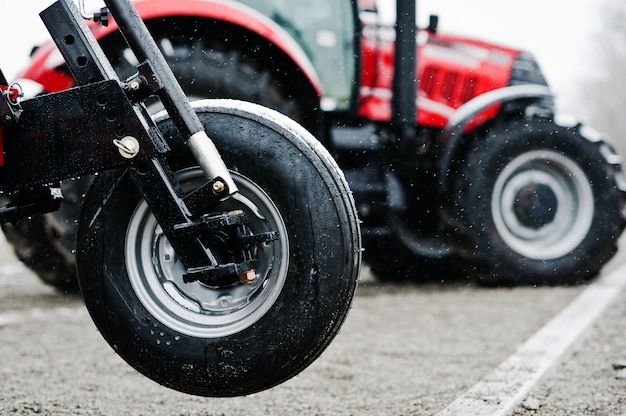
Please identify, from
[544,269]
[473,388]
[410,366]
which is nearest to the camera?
[473,388]

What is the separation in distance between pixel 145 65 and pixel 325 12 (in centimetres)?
323

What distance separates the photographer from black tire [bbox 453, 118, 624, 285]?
16.1 ft

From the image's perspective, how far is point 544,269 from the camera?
5031 mm

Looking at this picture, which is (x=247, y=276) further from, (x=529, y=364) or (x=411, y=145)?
(x=411, y=145)

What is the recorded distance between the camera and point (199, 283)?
2.00m

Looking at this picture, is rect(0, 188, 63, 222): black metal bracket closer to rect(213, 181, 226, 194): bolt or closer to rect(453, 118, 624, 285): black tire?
rect(213, 181, 226, 194): bolt

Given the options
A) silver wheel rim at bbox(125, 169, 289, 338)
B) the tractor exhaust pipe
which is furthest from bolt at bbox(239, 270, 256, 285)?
the tractor exhaust pipe

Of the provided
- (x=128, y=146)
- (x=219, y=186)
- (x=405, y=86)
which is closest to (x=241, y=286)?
(x=219, y=186)

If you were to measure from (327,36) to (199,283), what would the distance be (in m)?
3.22

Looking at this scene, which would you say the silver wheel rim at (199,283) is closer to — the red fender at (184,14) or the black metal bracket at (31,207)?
the black metal bracket at (31,207)

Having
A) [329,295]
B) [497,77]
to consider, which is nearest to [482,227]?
[497,77]

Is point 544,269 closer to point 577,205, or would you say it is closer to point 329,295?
point 577,205

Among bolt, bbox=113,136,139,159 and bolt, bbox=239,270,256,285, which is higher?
bolt, bbox=113,136,139,159

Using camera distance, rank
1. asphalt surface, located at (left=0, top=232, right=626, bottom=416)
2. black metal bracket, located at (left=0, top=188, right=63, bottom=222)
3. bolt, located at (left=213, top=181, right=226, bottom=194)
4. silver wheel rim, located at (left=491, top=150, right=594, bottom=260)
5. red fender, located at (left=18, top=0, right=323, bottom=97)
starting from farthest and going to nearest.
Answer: silver wheel rim, located at (left=491, top=150, right=594, bottom=260)
red fender, located at (left=18, top=0, right=323, bottom=97)
asphalt surface, located at (left=0, top=232, right=626, bottom=416)
black metal bracket, located at (left=0, top=188, right=63, bottom=222)
bolt, located at (left=213, top=181, right=226, bottom=194)
